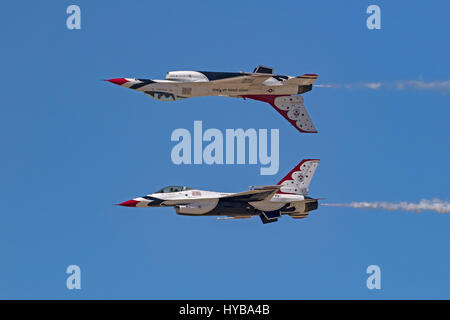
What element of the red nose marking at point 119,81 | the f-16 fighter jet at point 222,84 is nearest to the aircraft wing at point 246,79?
the f-16 fighter jet at point 222,84

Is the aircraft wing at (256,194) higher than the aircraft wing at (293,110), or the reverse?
the aircraft wing at (293,110)

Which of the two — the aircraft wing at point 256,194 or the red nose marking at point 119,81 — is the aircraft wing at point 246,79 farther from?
the aircraft wing at point 256,194

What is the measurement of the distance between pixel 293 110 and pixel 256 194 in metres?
5.88

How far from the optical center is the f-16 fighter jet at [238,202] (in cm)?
4525

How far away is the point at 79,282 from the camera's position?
46.0 metres

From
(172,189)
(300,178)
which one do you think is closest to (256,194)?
(300,178)

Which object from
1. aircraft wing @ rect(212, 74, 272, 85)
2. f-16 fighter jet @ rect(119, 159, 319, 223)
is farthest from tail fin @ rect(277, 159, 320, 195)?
aircraft wing @ rect(212, 74, 272, 85)

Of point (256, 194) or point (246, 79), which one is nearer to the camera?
point (256, 194)

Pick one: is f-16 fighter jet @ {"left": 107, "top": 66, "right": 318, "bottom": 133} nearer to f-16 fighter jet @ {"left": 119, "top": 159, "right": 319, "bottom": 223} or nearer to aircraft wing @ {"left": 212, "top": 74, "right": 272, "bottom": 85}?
aircraft wing @ {"left": 212, "top": 74, "right": 272, "bottom": 85}

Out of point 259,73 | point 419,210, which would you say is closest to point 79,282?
point 259,73

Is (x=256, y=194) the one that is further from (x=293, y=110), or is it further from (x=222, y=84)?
(x=293, y=110)

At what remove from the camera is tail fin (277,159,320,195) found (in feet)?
153

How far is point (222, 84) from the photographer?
47094 millimetres

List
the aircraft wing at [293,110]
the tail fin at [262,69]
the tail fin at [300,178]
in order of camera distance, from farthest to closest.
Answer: the aircraft wing at [293,110] < the tail fin at [262,69] < the tail fin at [300,178]
